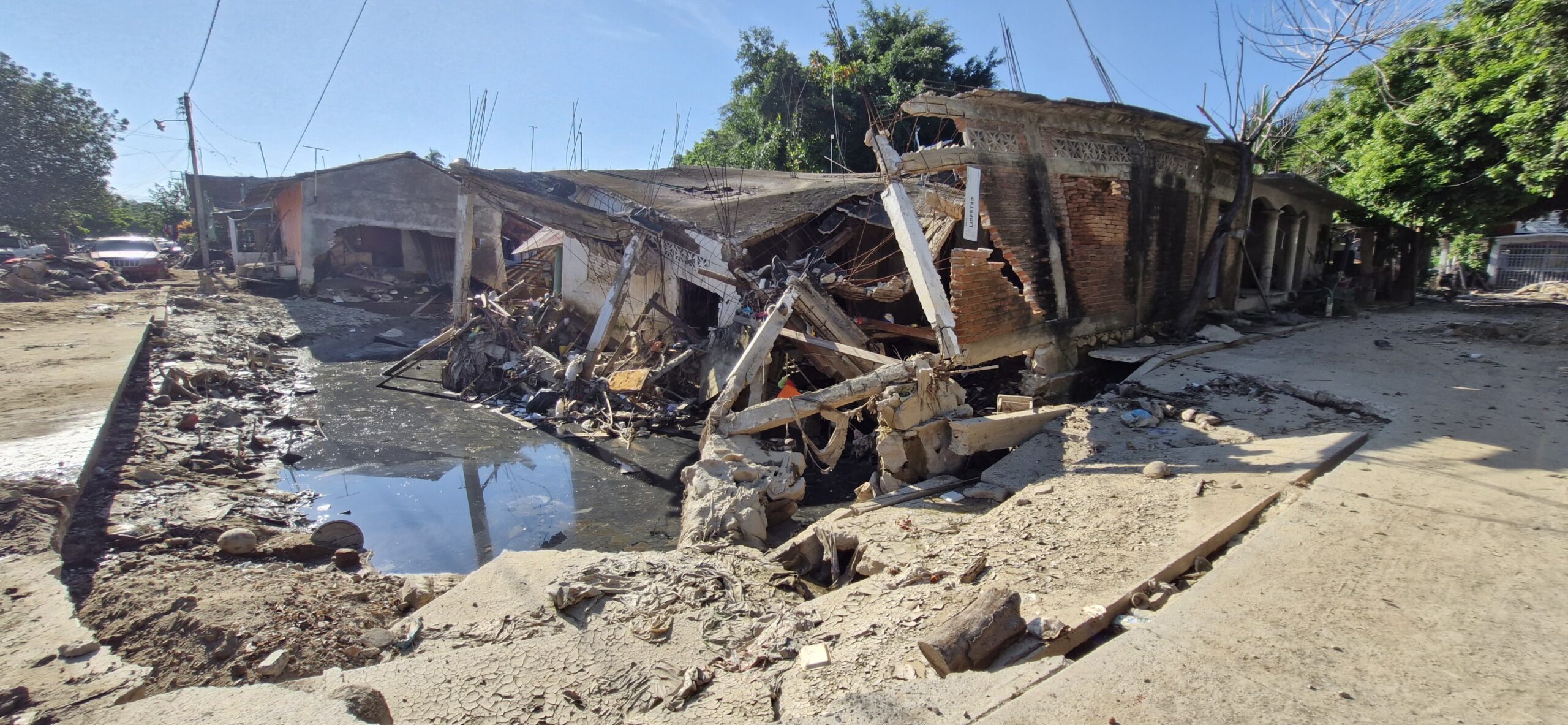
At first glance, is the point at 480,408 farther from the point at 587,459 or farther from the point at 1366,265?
the point at 1366,265

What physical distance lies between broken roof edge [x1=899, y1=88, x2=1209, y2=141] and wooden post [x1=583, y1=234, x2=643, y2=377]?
5.08 metres

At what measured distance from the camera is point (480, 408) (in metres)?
10.7

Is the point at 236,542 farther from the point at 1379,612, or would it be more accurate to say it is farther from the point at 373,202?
the point at 373,202

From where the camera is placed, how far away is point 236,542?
501 cm

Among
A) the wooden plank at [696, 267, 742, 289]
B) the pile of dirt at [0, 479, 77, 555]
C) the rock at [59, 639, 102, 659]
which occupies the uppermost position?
the wooden plank at [696, 267, 742, 289]

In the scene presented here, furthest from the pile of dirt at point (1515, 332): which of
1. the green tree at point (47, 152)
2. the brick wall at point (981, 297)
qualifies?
the green tree at point (47, 152)

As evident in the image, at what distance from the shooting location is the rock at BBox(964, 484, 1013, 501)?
5383 millimetres

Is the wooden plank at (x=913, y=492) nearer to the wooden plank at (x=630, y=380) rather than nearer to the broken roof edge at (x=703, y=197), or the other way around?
the broken roof edge at (x=703, y=197)

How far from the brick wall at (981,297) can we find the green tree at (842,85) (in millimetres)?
11093

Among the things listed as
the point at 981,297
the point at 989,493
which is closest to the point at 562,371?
the point at 981,297

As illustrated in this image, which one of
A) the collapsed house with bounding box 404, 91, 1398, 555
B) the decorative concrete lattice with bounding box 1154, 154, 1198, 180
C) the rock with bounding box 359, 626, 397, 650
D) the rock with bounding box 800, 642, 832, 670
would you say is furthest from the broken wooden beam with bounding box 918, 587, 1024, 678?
the decorative concrete lattice with bounding box 1154, 154, 1198, 180

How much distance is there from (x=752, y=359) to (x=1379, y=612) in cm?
505

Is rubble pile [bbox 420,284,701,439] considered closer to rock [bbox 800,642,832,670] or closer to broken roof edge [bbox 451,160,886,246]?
broken roof edge [bbox 451,160,886,246]

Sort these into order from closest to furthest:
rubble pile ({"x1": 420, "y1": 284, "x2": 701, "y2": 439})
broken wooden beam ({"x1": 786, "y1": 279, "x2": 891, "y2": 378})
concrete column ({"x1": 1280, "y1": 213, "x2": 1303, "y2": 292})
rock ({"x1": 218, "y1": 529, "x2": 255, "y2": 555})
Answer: rock ({"x1": 218, "y1": 529, "x2": 255, "y2": 555})
broken wooden beam ({"x1": 786, "y1": 279, "x2": 891, "y2": 378})
rubble pile ({"x1": 420, "y1": 284, "x2": 701, "y2": 439})
concrete column ({"x1": 1280, "y1": 213, "x2": 1303, "y2": 292})
